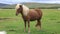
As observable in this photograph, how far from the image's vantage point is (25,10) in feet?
39.2

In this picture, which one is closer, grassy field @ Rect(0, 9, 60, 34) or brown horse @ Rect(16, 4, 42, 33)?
brown horse @ Rect(16, 4, 42, 33)

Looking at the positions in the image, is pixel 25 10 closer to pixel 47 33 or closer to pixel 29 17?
pixel 29 17

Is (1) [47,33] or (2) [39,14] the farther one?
(2) [39,14]

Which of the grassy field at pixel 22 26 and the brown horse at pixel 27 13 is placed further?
the grassy field at pixel 22 26

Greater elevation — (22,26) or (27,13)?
(27,13)

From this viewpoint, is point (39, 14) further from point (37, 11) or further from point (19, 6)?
point (19, 6)

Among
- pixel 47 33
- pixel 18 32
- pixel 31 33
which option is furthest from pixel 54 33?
pixel 18 32

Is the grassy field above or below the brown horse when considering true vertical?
below

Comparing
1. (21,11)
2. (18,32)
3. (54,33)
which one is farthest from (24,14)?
(54,33)

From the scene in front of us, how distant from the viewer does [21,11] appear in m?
12.1

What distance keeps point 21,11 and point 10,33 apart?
1394mm

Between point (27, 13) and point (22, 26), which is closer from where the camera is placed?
point (27, 13)

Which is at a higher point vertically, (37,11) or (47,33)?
(37,11)

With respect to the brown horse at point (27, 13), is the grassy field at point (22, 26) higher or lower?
lower
